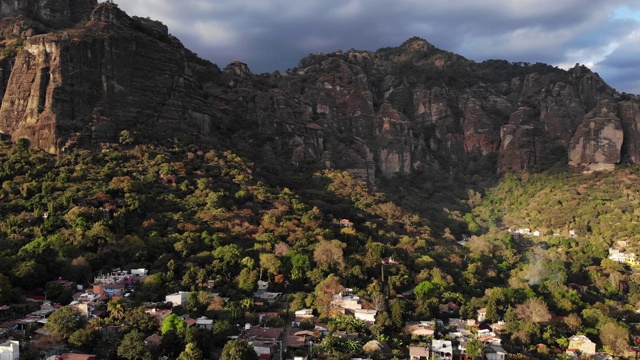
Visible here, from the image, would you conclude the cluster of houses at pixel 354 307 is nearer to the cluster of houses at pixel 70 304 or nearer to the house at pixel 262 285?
the house at pixel 262 285

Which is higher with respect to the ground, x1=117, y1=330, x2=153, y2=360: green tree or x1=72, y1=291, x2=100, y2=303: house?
x1=72, y1=291, x2=100, y2=303: house

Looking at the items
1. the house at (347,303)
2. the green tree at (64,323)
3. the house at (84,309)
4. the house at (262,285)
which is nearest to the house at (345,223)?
the house at (262,285)

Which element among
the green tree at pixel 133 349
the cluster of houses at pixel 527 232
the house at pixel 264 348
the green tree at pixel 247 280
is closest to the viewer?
the green tree at pixel 133 349

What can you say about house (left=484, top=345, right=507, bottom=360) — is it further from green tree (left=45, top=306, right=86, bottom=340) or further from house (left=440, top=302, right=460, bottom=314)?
green tree (left=45, top=306, right=86, bottom=340)

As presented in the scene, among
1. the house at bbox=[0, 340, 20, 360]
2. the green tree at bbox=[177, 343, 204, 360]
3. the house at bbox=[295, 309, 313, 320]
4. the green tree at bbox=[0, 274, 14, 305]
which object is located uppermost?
the green tree at bbox=[0, 274, 14, 305]

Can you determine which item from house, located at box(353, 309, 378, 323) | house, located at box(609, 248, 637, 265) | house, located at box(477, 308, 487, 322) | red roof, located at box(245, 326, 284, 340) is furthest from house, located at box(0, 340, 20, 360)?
house, located at box(609, 248, 637, 265)

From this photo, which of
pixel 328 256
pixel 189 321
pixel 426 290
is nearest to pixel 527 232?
pixel 426 290

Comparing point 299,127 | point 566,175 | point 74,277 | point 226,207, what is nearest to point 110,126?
point 226,207
